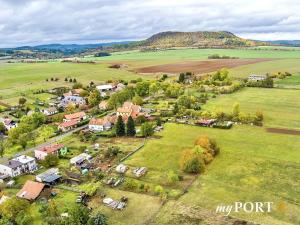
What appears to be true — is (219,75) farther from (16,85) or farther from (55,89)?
(16,85)

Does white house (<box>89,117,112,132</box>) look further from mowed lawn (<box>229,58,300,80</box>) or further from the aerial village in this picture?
mowed lawn (<box>229,58,300,80</box>)

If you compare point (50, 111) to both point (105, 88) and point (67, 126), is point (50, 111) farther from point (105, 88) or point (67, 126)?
point (105, 88)

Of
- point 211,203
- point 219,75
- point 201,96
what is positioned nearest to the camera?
point 211,203

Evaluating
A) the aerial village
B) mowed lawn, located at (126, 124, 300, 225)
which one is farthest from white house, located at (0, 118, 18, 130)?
mowed lawn, located at (126, 124, 300, 225)

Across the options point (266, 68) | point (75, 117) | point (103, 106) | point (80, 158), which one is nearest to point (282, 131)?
point (80, 158)

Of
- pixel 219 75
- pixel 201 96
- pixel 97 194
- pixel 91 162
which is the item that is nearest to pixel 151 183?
pixel 97 194

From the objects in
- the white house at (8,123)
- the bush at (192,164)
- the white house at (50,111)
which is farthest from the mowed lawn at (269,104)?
the white house at (8,123)
